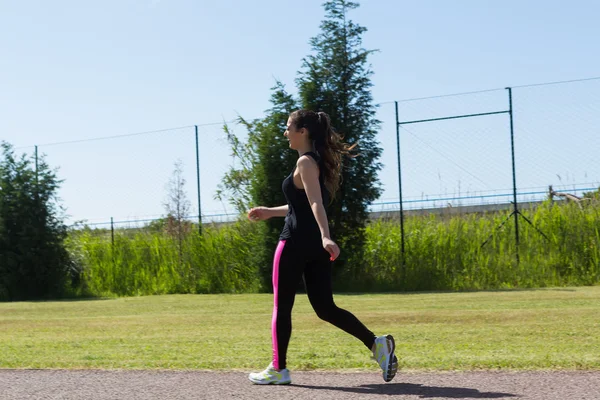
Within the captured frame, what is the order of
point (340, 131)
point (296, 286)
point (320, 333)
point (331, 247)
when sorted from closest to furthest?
1. point (331, 247)
2. point (296, 286)
3. point (320, 333)
4. point (340, 131)

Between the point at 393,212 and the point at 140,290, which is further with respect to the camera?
the point at 140,290

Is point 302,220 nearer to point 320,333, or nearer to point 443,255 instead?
point 320,333

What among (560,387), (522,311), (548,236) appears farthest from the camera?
(548,236)

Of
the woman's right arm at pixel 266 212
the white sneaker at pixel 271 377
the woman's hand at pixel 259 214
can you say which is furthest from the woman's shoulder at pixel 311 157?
the white sneaker at pixel 271 377

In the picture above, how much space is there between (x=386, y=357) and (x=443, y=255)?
13.1 metres

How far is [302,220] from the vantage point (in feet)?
19.6

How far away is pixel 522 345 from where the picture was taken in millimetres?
7848

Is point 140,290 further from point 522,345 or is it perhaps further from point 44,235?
point 522,345

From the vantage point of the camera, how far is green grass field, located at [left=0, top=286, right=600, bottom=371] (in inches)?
275

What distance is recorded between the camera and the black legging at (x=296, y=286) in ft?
19.7

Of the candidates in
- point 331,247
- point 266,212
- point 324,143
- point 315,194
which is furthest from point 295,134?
point 331,247

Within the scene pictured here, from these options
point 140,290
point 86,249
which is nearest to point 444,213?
point 140,290

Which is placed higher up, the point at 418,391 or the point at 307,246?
the point at 307,246

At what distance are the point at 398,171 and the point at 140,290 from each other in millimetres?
7335
